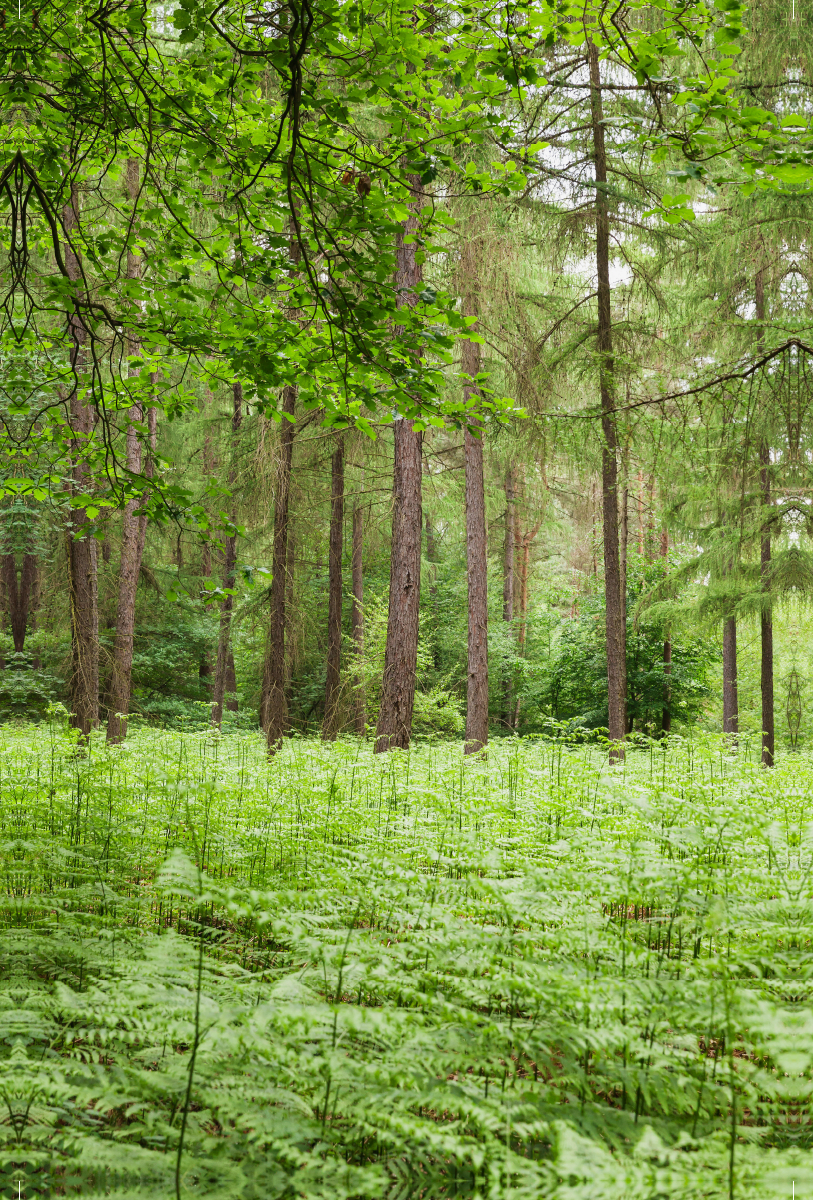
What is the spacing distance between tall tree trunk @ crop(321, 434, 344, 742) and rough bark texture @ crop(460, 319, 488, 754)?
2.61 metres

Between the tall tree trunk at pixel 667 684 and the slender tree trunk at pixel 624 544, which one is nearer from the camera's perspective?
the slender tree trunk at pixel 624 544

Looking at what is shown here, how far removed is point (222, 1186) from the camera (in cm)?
180

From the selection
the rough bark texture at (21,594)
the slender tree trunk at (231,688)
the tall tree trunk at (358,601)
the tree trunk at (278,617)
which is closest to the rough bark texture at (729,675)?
the tall tree trunk at (358,601)

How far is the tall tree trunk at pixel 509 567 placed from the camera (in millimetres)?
21469

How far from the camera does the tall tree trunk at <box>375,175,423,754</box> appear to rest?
943cm

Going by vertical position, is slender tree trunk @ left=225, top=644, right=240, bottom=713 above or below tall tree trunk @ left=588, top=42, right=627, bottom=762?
below

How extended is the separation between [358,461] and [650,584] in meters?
8.37

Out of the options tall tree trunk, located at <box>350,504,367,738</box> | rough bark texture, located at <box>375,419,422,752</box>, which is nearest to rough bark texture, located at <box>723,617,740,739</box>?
tall tree trunk, located at <box>350,504,367,738</box>

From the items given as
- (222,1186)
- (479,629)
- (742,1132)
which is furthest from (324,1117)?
(479,629)

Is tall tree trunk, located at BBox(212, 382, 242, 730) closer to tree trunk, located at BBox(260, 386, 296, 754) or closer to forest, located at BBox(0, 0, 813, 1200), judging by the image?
tree trunk, located at BBox(260, 386, 296, 754)

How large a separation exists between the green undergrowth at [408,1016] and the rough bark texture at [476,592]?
8053 mm

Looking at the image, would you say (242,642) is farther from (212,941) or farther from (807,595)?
(212,941)

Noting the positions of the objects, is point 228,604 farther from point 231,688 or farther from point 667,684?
point 667,684

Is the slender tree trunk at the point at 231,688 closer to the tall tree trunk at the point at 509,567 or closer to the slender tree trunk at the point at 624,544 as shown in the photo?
the tall tree trunk at the point at 509,567
